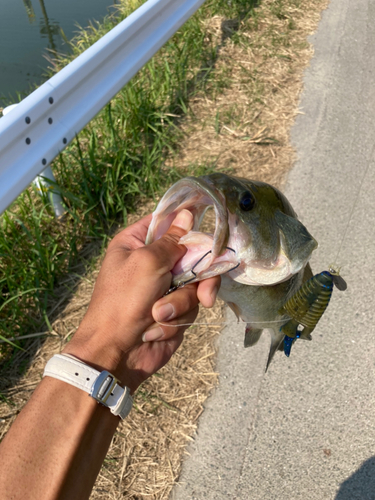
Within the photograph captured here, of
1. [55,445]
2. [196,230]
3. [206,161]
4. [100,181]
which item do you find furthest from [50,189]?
[55,445]

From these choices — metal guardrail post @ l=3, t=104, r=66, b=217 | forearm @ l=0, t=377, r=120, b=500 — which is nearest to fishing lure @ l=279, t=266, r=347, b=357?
forearm @ l=0, t=377, r=120, b=500

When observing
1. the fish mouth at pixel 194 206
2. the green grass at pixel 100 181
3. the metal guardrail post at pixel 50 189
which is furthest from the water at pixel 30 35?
the fish mouth at pixel 194 206

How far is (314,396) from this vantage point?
2801 mm

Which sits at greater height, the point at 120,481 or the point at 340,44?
the point at 340,44

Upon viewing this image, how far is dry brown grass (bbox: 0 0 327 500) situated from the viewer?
2523 millimetres

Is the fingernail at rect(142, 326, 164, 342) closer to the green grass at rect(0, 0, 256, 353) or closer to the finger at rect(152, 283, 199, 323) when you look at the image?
the finger at rect(152, 283, 199, 323)

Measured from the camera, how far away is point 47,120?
9.20 feet

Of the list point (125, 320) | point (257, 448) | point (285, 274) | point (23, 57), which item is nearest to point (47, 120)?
point (125, 320)

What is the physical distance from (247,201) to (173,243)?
37 centimetres

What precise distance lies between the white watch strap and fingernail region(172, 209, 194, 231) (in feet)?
2.30

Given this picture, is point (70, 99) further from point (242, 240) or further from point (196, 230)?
point (242, 240)

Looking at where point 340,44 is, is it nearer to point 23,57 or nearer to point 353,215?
point 353,215

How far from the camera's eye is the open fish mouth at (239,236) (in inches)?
66.5

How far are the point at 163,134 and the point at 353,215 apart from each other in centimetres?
202
